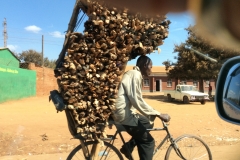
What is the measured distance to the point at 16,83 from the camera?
22594 mm

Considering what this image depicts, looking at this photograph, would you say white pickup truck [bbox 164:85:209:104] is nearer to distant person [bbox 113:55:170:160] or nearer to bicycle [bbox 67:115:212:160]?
bicycle [bbox 67:115:212:160]

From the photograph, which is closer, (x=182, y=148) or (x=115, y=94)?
(x=115, y=94)

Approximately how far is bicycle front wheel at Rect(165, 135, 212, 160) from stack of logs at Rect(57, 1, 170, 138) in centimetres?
111

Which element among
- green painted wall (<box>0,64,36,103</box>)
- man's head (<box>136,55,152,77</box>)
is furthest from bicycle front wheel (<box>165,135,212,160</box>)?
green painted wall (<box>0,64,36,103</box>)

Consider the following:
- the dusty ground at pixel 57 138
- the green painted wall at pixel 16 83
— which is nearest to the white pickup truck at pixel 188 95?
the dusty ground at pixel 57 138

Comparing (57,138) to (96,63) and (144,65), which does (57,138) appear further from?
(144,65)

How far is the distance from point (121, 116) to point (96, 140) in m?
0.45

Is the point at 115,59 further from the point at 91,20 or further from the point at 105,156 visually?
the point at 105,156

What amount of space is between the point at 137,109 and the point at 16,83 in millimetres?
20621

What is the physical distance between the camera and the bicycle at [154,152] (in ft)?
12.6

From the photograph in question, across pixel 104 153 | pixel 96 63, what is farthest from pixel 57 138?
pixel 96 63

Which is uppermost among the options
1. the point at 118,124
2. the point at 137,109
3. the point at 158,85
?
the point at 158,85

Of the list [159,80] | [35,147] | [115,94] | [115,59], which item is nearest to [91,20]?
[115,59]

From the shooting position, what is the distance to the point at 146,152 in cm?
375
